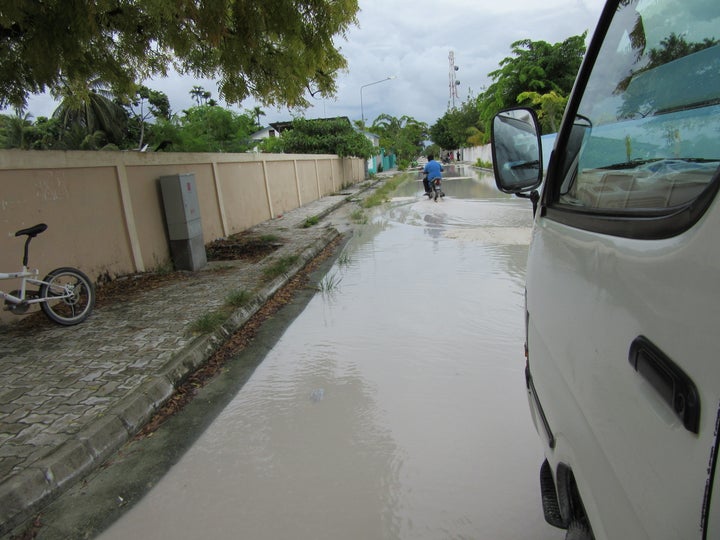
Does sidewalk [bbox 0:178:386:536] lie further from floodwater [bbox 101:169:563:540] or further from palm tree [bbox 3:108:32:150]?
palm tree [bbox 3:108:32:150]

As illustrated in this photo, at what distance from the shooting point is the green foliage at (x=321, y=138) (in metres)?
24.9

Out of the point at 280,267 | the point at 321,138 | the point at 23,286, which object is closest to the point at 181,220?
the point at 280,267

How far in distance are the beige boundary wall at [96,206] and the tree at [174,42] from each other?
4.00 ft

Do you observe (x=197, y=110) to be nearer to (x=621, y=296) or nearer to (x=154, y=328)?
(x=154, y=328)

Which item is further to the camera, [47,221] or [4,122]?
[4,122]

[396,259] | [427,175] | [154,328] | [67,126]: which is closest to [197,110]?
[67,126]

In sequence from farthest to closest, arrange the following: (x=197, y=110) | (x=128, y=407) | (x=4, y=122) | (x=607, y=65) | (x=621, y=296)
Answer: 1. (x=197, y=110)
2. (x=4, y=122)
3. (x=128, y=407)
4. (x=607, y=65)
5. (x=621, y=296)

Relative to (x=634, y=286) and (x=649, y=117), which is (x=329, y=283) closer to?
(x=649, y=117)

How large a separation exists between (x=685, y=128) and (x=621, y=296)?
1.63 feet

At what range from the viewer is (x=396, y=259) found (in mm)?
7609

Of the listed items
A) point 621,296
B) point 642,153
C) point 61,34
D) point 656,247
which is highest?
point 61,34

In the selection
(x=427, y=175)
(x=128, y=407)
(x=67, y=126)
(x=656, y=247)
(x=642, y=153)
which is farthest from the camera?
(x=67, y=126)

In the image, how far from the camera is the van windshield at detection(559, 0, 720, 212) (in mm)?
1078

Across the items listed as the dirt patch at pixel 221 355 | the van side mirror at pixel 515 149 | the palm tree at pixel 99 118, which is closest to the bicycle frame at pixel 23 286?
the dirt patch at pixel 221 355
